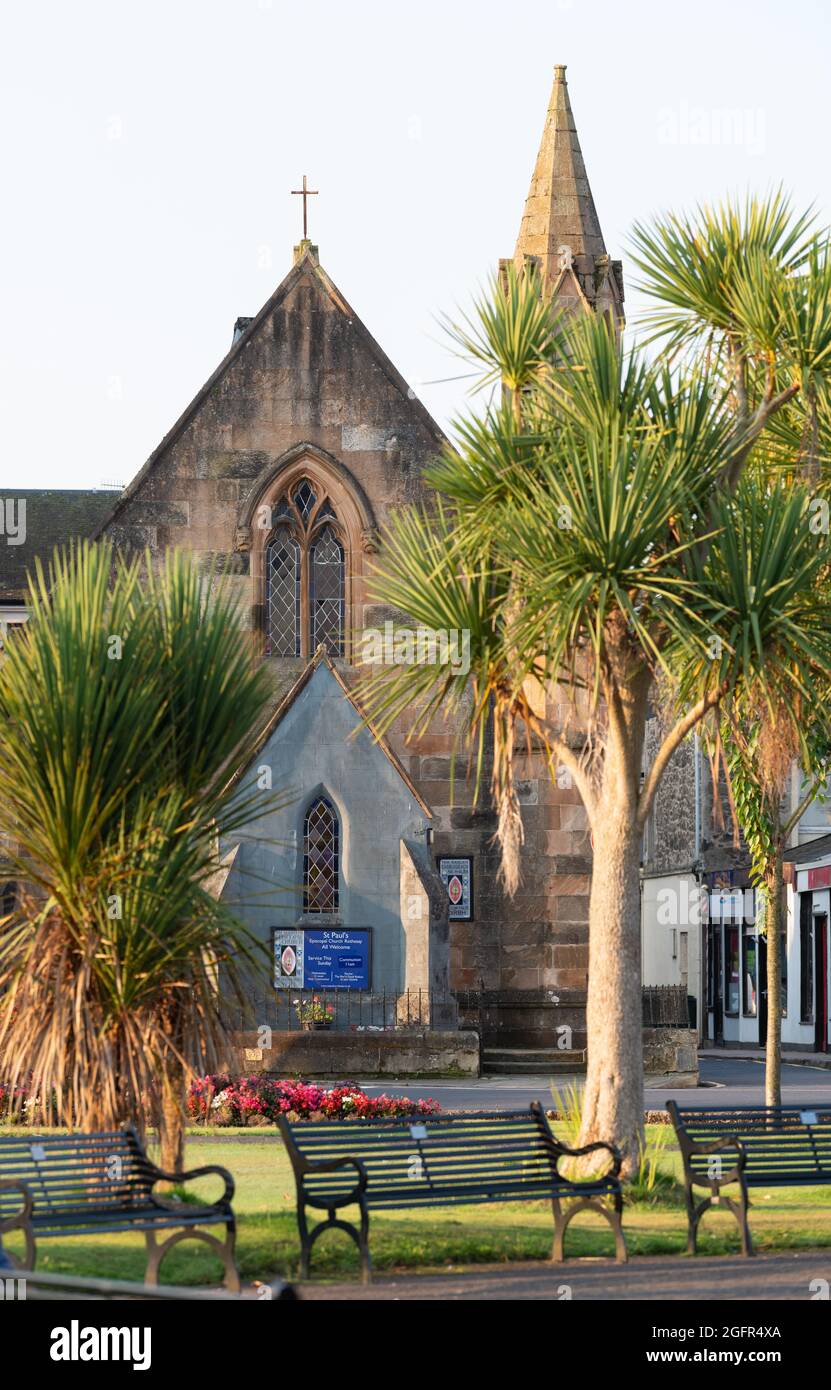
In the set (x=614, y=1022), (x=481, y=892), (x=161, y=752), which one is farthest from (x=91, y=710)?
(x=481, y=892)

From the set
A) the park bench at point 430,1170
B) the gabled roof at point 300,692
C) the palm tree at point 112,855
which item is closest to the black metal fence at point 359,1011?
the gabled roof at point 300,692

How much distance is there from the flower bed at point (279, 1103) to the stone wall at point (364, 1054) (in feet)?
15.1

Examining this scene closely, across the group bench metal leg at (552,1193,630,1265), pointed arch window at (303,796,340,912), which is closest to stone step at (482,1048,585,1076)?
pointed arch window at (303,796,340,912)

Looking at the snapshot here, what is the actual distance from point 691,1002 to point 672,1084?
21316 millimetres

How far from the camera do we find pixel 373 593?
16875 mm

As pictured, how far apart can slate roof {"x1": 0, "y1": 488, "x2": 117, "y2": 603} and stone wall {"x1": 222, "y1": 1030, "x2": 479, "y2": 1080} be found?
12037 millimetres

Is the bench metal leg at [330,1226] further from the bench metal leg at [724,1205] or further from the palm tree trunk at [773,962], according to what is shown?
the palm tree trunk at [773,962]

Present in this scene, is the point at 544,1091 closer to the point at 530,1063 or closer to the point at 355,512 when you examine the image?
the point at 530,1063

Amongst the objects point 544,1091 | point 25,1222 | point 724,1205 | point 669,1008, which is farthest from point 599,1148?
point 669,1008

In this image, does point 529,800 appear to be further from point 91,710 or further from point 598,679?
point 91,710

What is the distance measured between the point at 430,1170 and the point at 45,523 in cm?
2957

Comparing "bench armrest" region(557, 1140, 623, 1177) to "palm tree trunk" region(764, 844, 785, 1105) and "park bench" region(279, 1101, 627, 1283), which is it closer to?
"park bench" region(279, 1101, 627, 1283)

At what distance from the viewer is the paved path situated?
11250 millimetres

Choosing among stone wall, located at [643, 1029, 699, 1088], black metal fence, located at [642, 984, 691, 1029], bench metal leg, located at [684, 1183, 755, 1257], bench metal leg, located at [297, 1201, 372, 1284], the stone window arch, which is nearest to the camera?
bench metal leg, located at [297, 1201, 372, 1284]
